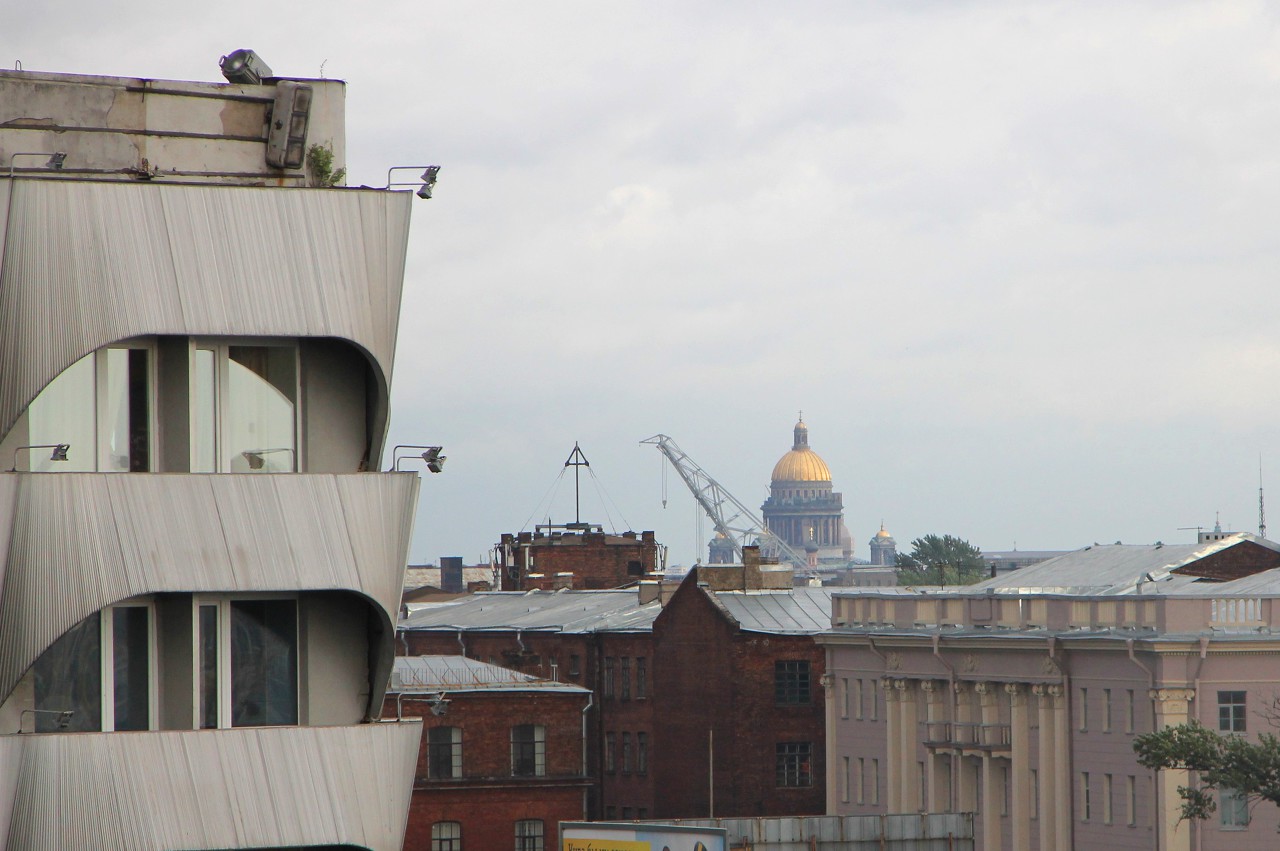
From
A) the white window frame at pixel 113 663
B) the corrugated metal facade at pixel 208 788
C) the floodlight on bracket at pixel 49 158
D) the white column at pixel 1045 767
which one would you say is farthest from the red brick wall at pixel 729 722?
the floodlight on bracket at pixel 49 158

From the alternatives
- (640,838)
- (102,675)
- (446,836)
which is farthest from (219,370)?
(446,836)

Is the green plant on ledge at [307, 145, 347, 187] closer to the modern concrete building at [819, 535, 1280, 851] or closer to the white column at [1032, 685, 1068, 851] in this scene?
the modern concrete building at [819, 535, 1280, 851]

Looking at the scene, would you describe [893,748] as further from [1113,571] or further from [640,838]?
[640,838]

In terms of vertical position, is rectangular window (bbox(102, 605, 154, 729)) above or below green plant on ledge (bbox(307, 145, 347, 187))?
below

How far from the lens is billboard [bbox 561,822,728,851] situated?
47156mm

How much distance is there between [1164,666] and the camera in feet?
229

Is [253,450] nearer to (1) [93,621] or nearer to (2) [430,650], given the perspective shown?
(1) [93,621]

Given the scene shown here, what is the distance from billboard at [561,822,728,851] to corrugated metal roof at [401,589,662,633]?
49.8 metres

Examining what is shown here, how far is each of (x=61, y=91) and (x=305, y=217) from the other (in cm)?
273

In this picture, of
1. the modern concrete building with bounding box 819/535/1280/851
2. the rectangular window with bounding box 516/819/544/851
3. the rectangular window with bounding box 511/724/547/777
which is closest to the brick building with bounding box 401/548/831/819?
the modern concrete building with bounding box 819/535/1280/851

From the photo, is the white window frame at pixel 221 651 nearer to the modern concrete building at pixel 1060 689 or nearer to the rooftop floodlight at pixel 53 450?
the rooftop floodlight at pixel 53 450

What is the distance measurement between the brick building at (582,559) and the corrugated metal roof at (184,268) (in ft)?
368

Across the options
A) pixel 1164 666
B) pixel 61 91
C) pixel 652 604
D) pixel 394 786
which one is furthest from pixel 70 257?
pixel 652 604

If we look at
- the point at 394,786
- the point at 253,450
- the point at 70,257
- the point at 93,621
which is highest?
the point at 70,257
